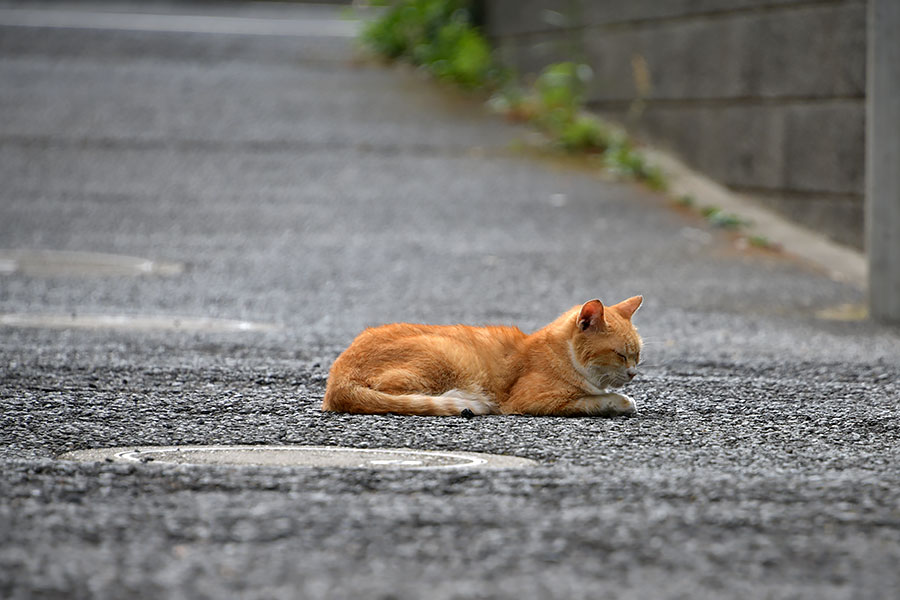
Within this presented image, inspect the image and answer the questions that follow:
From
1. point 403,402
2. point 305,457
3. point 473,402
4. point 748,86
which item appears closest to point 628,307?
point 473,402

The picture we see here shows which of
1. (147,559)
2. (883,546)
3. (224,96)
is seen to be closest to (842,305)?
(883,546)

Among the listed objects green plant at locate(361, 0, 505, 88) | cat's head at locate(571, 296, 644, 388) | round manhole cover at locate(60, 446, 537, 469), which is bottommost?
round manhole cover at locate(60, 446, 537, 469)

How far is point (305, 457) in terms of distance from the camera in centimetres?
362

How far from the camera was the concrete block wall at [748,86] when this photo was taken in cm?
891

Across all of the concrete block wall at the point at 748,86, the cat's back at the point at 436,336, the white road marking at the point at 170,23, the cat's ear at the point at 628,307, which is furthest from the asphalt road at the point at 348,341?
the white road marking at the point at 170,23

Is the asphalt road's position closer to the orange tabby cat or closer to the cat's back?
the orange tabby cat

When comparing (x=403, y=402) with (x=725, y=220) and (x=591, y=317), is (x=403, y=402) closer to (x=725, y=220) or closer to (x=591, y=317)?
(x=591, y=317)

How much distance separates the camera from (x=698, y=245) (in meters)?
9.33

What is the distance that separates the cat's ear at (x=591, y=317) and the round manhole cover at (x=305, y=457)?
0.82m

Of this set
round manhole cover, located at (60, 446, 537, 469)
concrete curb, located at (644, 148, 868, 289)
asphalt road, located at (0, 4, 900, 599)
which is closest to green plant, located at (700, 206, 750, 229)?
concrete curb, located at (644, 148, 868, 289)

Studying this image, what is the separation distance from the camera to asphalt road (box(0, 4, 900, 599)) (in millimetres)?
2631

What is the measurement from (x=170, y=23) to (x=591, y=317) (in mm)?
15226

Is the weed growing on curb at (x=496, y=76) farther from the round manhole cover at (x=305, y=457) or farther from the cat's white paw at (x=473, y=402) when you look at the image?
the round manhole cover at (x=305, y=457)

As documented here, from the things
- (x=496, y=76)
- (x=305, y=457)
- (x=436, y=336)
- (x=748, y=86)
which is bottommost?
(x=305, y=457)
